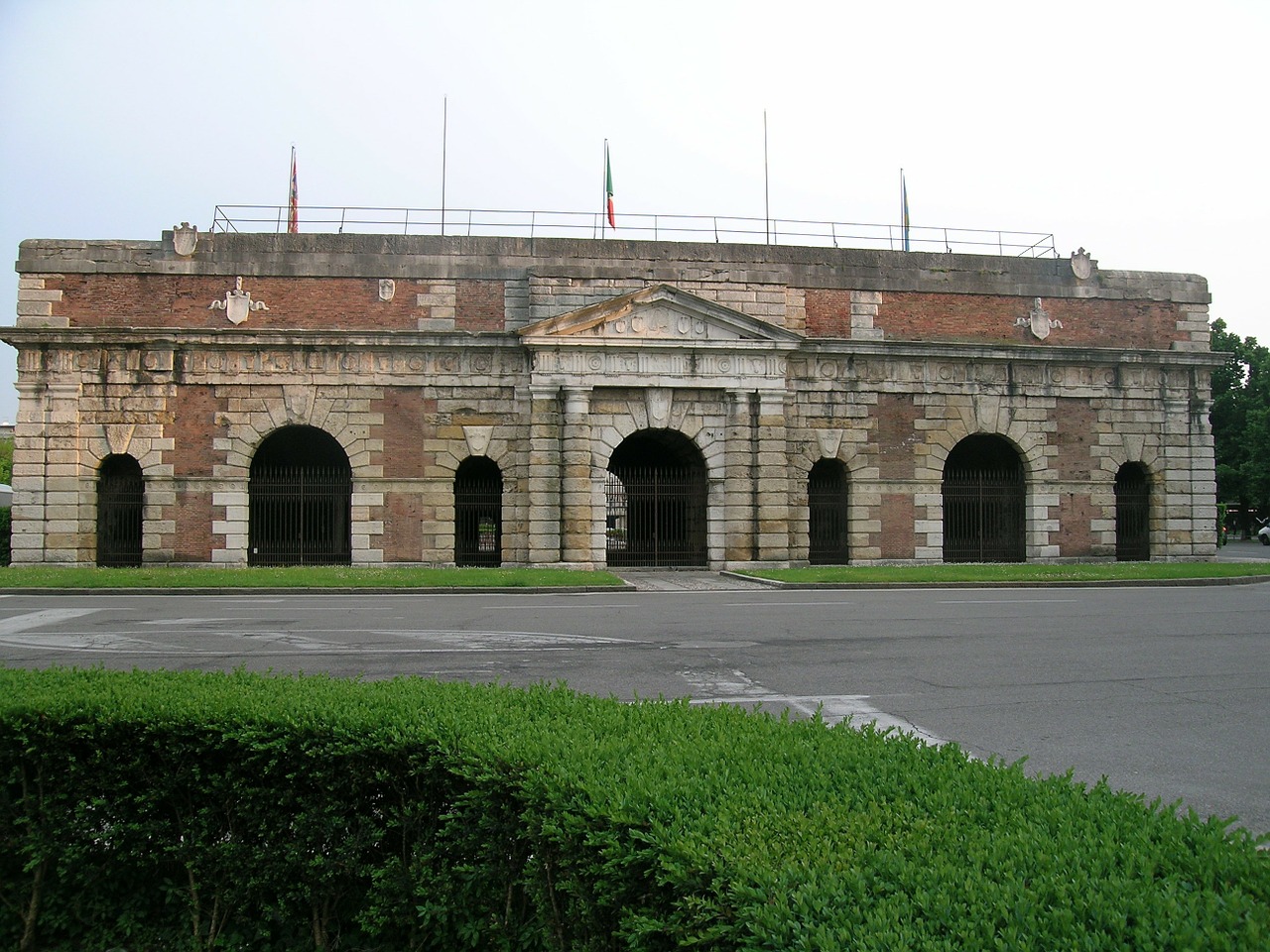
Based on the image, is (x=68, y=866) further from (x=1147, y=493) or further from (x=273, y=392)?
(x=1147, y=493)

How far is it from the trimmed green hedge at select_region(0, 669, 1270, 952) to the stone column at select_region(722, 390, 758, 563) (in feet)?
62.5

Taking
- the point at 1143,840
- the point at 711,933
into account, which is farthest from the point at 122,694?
the point at 1143,840

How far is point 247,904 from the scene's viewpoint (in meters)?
4.09

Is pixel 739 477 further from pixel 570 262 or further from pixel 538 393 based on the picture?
pixel 570 262

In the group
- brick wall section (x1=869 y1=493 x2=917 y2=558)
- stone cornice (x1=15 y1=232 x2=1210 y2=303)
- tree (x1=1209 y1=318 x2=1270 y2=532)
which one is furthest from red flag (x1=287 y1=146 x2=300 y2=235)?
tree (x1=1209 y1=318 x2=1270 y2=532)

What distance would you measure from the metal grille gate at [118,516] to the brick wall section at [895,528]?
62.3 feet

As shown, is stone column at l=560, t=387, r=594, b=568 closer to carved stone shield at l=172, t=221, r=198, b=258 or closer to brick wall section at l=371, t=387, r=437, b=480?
brick wall section at l=371, t=387, r=437, b=480

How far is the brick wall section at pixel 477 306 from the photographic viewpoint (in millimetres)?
23656

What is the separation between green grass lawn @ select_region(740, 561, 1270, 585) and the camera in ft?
66.0

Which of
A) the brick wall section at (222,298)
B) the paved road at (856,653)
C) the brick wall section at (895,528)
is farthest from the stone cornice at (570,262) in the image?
the paved road at (856,653)

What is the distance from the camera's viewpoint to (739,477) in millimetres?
23750

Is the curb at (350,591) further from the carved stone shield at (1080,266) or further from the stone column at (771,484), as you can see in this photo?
the carved stone shield at (1080,266)

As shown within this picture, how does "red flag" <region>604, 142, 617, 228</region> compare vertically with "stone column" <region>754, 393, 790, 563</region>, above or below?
above

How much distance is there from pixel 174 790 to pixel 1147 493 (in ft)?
91.0
